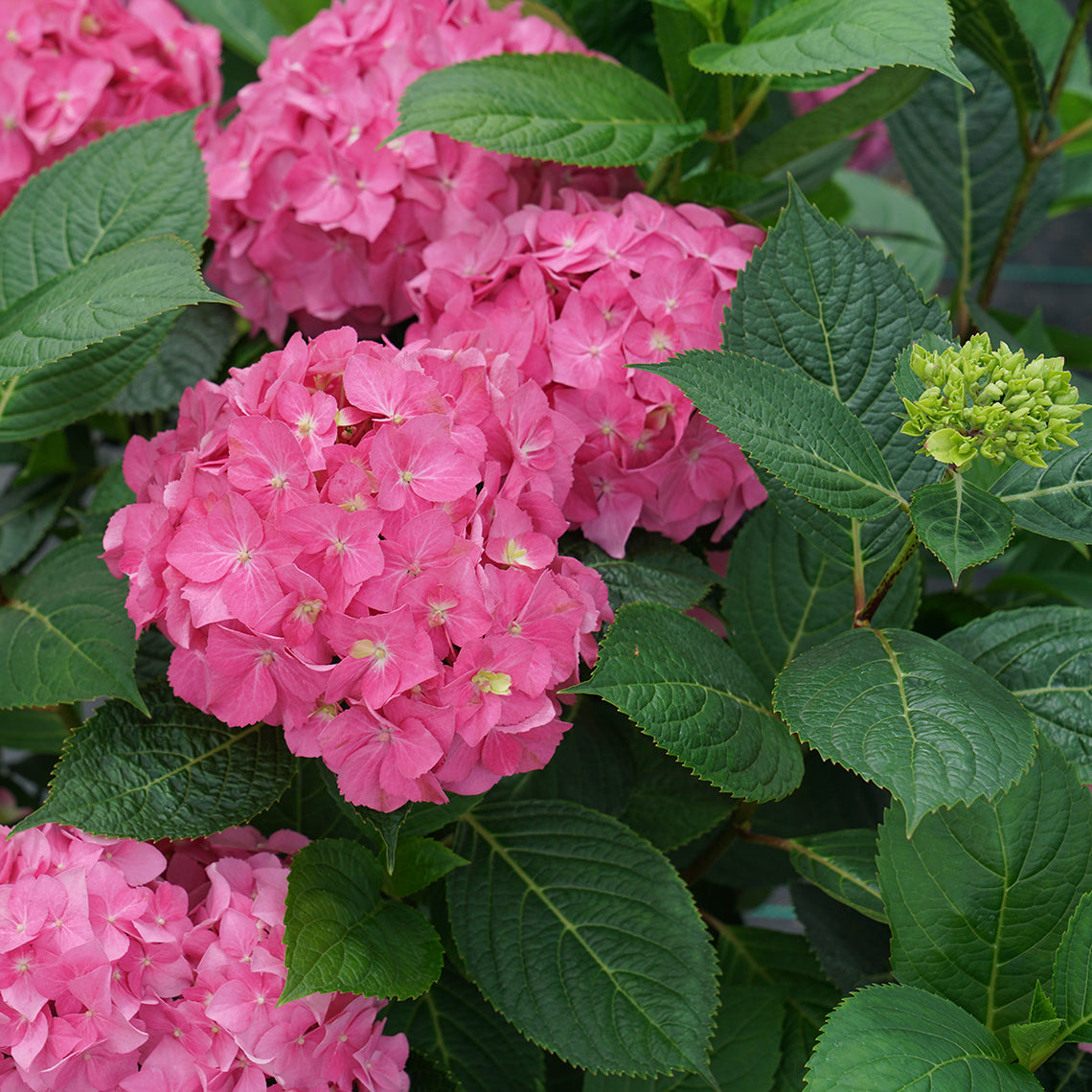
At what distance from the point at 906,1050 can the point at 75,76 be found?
34.6 inches

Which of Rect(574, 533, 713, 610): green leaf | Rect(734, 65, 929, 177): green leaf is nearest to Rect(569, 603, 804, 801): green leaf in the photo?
Rect(574, 533, 713, 610): green leaf

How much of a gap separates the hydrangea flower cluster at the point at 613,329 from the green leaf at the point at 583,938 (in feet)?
0.64

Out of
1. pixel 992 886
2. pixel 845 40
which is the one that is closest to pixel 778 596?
pixel 992 886

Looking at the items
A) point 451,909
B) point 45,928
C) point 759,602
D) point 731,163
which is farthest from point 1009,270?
point 45,928

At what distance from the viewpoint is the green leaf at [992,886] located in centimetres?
57

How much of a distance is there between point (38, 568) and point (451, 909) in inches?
14.5

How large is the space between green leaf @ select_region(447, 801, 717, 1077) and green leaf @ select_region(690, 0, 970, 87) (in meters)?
0.48

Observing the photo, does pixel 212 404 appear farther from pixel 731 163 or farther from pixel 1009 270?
pixel 1009 270

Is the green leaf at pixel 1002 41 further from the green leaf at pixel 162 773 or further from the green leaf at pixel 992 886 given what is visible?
the green leaf at pixel 162 773

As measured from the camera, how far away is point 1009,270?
2.80 metres

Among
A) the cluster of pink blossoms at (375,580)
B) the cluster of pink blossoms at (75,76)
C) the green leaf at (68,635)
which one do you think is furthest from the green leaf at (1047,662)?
the cluster of pink blossoms at (75,76)

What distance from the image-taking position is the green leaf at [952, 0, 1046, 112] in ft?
2.55

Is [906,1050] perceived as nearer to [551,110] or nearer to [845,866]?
[845,866]

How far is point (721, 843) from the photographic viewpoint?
0.74 metres
